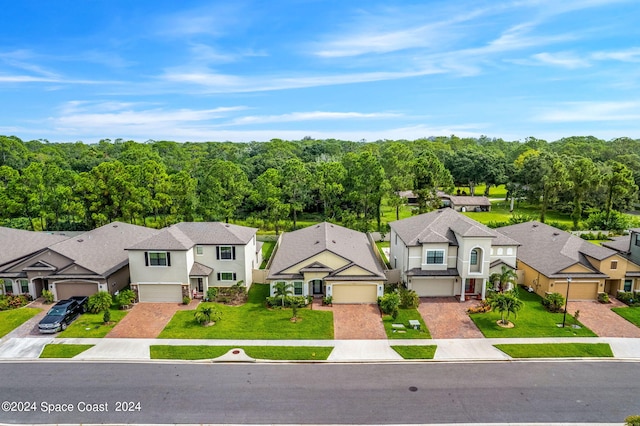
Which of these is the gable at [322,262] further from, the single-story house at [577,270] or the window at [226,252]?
the single-story house at [577,270]

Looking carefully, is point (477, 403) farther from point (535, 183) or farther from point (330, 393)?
point (535, 183)

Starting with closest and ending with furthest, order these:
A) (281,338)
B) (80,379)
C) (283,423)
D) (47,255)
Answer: (283,423)
(80,379)
(281,338)
(47,255)

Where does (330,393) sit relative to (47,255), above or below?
below

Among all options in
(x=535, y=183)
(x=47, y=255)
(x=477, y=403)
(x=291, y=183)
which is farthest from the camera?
(x=535, y=183)

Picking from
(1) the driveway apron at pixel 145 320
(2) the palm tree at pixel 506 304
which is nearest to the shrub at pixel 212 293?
(1) the driveway apron at pixel 145 320

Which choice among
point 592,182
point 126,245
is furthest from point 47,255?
point 592,182

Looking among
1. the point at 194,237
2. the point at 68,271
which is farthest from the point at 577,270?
the point at 68,271

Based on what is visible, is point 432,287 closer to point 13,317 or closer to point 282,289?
point 282,289
